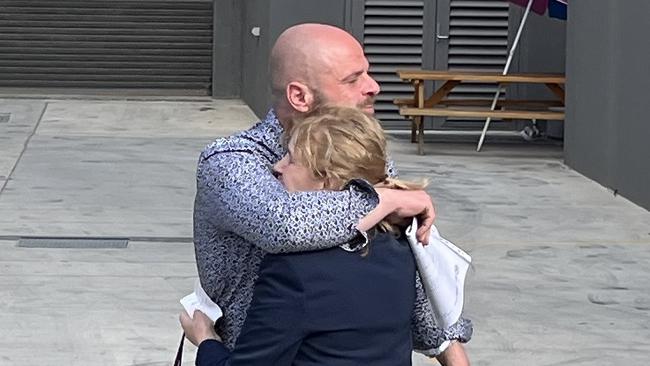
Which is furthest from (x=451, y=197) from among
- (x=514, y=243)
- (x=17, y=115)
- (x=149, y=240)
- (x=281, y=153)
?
(x=281, y=153)

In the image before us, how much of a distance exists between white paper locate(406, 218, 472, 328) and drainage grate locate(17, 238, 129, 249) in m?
5.39

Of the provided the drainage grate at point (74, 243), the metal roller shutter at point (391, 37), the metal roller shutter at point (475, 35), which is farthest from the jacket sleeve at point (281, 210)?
the metal roller shutter at point (475, 35)

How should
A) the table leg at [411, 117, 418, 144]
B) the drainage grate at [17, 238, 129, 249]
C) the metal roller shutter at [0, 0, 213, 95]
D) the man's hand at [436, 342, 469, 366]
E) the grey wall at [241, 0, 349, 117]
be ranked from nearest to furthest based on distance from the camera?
1. the man's hand at [436, 342, 469, 366]
2. the drainage grate at [17, 238, 129, 249]
3. the table leg at [411, 117, 418, 144]
4. the grey wall at [241, 0, 349, 117]
5. the metal roller shutter at [0, 0, 213, 95]

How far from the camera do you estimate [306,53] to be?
271 cm

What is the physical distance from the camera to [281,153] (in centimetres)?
277

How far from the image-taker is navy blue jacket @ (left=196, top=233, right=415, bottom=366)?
2443 millimetres

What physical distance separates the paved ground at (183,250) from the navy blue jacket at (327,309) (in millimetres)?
3362

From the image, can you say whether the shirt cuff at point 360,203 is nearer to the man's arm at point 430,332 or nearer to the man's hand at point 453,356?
the man's arm at point 430,332

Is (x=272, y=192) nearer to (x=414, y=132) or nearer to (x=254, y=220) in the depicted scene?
(x=254, y=220)

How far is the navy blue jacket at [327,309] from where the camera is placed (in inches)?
96.2

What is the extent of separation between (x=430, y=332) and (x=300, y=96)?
1.86ft

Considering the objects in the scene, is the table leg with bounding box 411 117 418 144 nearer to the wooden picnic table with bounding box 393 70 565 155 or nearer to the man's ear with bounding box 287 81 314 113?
the wooden picnic table with bounding box 393 70 565 155

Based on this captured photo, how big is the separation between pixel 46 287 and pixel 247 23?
10023mm

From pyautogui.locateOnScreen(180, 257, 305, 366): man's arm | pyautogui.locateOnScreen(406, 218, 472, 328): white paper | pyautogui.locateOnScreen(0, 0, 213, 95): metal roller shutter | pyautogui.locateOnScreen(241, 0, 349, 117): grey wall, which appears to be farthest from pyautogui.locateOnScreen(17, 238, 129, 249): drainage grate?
pyautogui.locateOnScreen(0, 0, 213, 95): metal roller shutter
